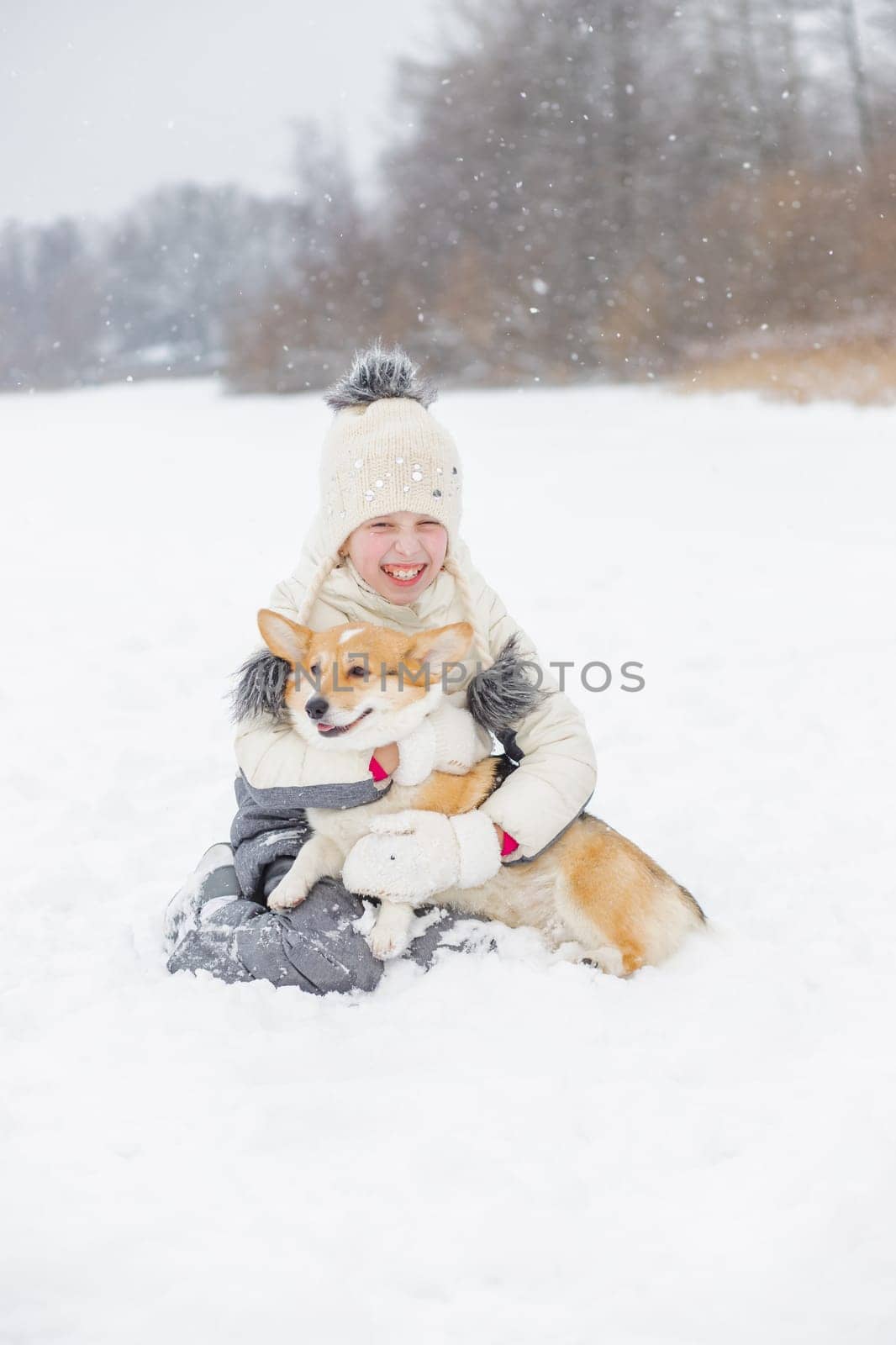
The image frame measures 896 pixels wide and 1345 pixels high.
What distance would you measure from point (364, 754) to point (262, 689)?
0.31 m

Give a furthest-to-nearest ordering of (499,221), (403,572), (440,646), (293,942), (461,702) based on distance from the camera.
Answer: (499,221)
(461,702)
(403,572)
(440,646)
(293,942)

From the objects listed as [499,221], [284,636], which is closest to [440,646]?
[284,636]

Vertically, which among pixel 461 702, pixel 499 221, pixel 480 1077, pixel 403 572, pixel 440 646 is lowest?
pixel 480 1077

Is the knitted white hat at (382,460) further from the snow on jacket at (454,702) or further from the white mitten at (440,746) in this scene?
the white mitten at (440,746)

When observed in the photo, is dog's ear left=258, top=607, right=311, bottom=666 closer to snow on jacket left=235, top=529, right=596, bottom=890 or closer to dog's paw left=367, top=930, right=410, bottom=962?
snow on jacket left=235, top=529, right=596, bottom=890

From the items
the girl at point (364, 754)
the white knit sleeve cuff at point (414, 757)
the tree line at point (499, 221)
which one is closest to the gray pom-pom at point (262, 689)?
the girl at point (364, 754)

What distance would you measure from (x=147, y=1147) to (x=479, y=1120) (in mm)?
650

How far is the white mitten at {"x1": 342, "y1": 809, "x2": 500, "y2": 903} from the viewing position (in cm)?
260

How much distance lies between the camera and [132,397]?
18953 mm

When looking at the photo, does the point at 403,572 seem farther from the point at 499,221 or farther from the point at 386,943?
the point at 499,221

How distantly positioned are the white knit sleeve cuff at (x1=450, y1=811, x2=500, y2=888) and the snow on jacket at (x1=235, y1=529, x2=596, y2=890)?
0.15 ft

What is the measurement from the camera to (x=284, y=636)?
2.70m

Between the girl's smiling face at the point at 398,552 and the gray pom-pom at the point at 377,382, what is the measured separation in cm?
36

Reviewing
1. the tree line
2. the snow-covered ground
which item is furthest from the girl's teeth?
the tree line
